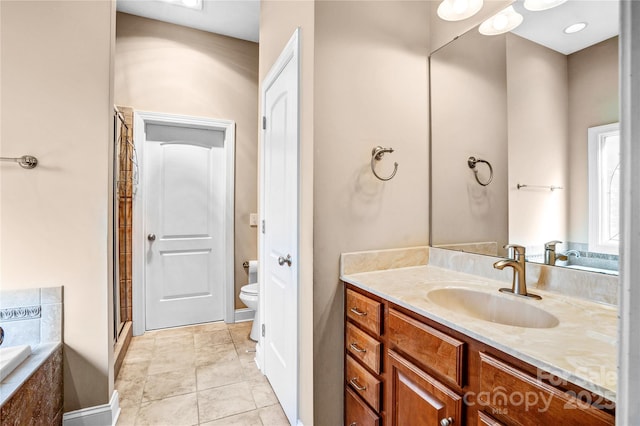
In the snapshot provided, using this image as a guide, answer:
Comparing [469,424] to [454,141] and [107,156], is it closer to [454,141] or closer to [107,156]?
[454,141]

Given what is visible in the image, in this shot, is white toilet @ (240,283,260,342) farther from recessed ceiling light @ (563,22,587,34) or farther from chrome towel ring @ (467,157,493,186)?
recessed ceiling light @ (563,22,587,34)

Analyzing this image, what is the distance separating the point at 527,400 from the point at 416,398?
0.42 metres

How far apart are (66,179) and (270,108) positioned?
4.07 ft

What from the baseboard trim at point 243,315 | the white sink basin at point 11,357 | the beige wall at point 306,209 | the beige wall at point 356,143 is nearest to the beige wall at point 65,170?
the white sink basin at point 11,357

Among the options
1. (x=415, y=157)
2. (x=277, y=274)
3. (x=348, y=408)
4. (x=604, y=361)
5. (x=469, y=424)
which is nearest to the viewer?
(x=604, y=361)

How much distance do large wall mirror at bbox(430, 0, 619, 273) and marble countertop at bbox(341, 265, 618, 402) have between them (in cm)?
20

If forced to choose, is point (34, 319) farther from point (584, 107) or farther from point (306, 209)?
point (584, 107)

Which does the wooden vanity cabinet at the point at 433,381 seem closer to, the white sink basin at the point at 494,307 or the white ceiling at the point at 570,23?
the white sink basin at the point at 494,307

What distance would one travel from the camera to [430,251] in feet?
5.70

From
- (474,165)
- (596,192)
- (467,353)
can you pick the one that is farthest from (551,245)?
(467,353)

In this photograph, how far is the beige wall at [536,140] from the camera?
1.24 meters

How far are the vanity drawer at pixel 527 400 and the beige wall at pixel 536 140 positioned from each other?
0.70 m

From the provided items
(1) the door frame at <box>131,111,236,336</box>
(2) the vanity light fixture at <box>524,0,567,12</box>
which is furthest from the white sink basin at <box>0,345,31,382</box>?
(2) the vanity light fixture at <box>524,0,567,12</box>

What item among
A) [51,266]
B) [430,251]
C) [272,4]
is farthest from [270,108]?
[51,266]
